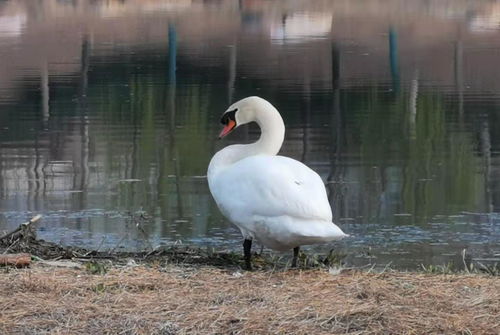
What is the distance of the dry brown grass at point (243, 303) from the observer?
577cm

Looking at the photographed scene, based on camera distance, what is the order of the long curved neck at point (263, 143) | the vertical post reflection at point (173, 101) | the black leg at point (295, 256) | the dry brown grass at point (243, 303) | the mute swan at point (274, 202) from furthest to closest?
the vertical post reflection at point (173, 101), the long curved neck at point (263, 143), the black leg at point (295, 256), the mute swan at point (274, 202), the dry brown grass at point (243, 303)

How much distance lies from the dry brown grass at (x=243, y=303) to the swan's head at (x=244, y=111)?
1511 millimetres

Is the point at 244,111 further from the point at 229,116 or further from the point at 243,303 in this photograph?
the point at 243,303

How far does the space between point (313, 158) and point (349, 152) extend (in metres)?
0.80

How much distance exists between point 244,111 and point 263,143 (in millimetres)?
286

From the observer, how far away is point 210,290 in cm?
648

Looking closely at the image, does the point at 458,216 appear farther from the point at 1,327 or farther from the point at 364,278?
the point at 1,327

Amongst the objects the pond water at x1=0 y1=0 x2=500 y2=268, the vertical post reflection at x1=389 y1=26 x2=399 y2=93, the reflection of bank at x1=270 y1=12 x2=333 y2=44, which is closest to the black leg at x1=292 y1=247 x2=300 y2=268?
the pond water at x1=0 y1=0 x2=500 y2=268

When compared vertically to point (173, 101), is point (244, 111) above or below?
above

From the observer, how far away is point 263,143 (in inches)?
320

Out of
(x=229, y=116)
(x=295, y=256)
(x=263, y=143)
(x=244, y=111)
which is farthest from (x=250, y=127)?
(x=295, y=256)

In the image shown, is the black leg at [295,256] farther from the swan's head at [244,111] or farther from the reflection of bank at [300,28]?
the reflection of bank at [300,28]

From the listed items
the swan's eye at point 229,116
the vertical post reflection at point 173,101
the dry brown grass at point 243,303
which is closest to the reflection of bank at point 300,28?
the vertical post reflection at point 173,101

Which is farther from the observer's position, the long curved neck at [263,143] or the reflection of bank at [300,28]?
the reflection of bank at [300,28]
